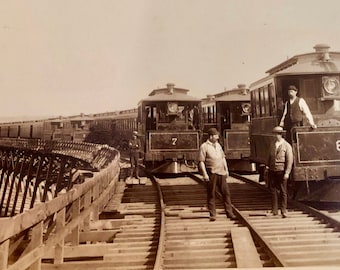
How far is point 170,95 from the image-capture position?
10992mm

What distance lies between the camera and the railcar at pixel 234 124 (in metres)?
11.2

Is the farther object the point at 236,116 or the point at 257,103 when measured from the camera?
the point at 236,116

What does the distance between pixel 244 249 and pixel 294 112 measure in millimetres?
2613

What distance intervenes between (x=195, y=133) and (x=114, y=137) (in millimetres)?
11254

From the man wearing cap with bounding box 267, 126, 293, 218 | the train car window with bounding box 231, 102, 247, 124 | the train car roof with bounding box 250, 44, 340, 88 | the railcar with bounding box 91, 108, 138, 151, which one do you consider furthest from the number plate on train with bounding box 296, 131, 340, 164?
the railcar with bounding box 91, 108, 138, 151

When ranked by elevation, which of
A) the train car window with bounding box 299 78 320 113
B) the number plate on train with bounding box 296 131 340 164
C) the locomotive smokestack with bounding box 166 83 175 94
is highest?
the locomotive smokestack with bounding box 166 83 175 94

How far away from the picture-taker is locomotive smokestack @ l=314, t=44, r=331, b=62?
5.14 metres

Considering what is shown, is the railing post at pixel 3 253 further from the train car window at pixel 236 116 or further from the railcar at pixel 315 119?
the train car window at pixel 236 116

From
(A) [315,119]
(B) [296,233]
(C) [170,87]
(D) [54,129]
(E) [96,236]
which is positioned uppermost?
(C) [170,87]

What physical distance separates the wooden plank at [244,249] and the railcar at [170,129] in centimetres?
600

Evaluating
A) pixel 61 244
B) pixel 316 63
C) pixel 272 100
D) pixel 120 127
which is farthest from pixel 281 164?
pixel 120 127

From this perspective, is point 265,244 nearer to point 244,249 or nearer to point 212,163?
point 244,249

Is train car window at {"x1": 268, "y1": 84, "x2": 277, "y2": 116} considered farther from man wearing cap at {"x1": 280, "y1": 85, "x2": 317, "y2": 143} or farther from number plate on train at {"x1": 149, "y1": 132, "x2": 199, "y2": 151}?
number plate on train at {"x1": 149, "y1": 132, "x2": 199, "y2": 151}

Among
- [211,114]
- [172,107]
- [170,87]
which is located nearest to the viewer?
[172,107]
